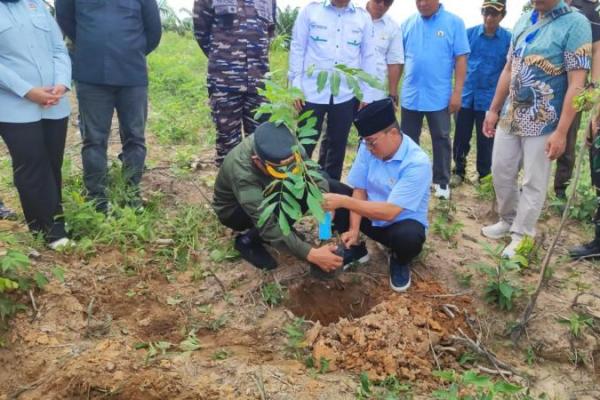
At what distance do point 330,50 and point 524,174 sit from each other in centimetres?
157

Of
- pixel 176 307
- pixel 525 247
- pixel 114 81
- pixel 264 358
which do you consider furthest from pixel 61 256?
pixel 525 247

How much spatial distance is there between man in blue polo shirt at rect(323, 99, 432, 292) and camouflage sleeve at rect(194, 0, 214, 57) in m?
1.61

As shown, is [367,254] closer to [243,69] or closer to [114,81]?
[243,69]

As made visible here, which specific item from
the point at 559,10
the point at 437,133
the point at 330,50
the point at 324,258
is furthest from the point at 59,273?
the point at 559,10

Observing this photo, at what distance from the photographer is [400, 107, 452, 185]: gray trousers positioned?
407cm

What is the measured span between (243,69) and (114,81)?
0.97m

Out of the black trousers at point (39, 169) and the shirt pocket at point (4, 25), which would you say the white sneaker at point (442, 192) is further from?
the shirt pocket at point (4, 25)

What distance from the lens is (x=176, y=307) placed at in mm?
2797

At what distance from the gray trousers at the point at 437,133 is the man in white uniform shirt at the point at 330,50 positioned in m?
0.61

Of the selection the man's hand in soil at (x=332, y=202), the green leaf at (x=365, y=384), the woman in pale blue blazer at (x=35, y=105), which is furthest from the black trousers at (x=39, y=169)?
the green leaf at (x=365, y=384)

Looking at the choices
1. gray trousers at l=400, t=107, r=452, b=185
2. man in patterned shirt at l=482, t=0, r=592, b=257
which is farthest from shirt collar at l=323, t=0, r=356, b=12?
man in patterned shirt at l=482, t=0, r=592, b=257

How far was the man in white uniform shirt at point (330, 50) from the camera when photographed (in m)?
3.60

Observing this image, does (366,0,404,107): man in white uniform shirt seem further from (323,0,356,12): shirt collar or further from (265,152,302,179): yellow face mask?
(265,152,302,179): yellow face mask

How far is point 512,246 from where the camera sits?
3.31m
